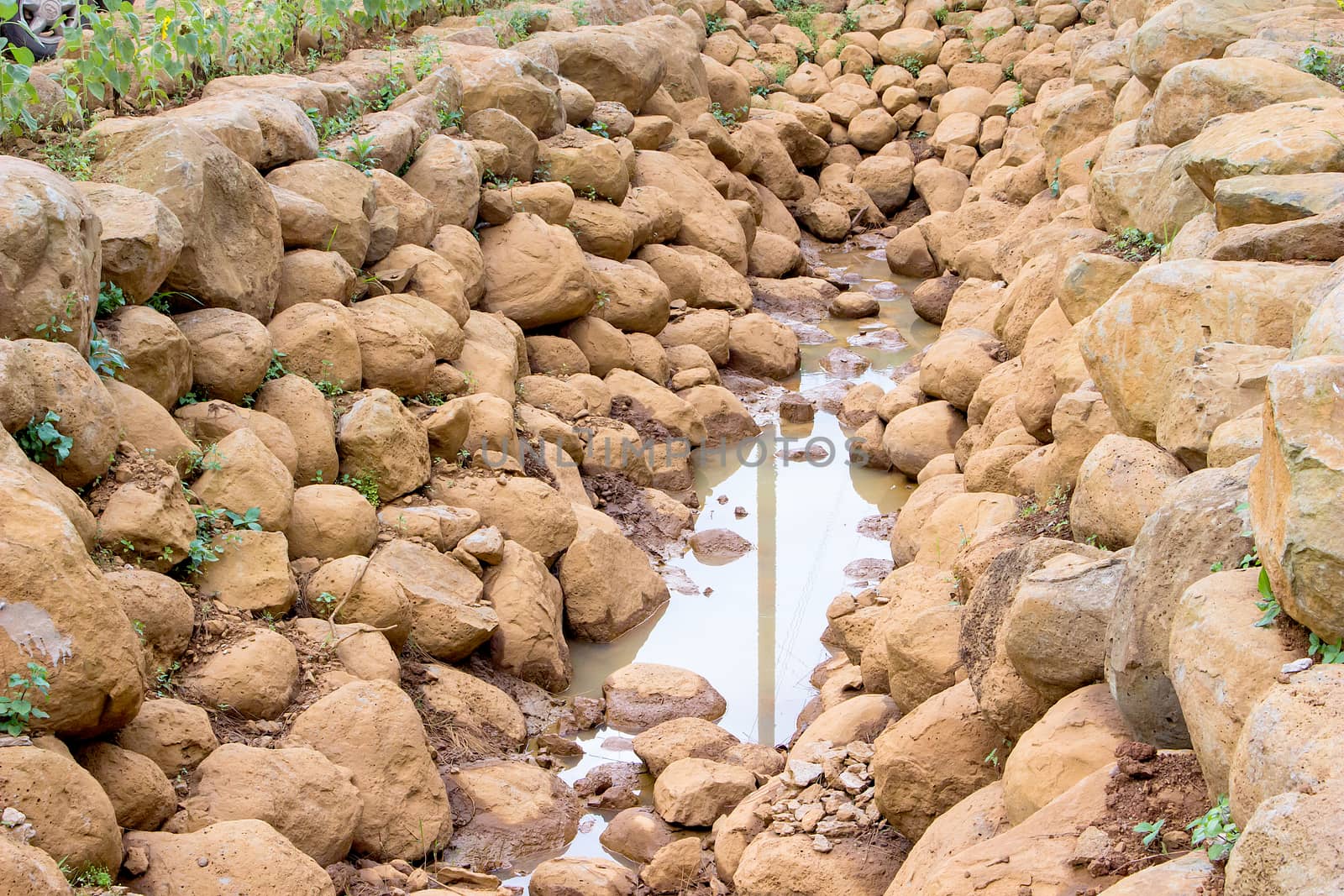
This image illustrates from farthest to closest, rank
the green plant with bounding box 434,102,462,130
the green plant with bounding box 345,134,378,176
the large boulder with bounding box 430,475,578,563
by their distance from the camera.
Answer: the green plant with bounding box 434,102,462,130, the green plant with bounding box 345,134,378,176, the large boulder with bounding box 430,475,578,563

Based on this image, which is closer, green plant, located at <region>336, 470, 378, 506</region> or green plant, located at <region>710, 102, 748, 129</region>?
green plant, located at <region>336, 470, 378, 506</region>

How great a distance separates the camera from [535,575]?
6.23 m

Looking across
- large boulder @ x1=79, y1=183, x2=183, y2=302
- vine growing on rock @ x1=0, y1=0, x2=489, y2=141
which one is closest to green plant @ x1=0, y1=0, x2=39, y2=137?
vine growing on rock @ x1=0, y1=0, x2=489, y2=141

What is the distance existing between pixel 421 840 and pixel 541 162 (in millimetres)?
5973

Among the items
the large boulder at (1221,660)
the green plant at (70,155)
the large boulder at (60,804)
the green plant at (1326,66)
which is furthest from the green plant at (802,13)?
the large boulder at (60,804)

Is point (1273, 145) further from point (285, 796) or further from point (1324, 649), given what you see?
point (285, 796)

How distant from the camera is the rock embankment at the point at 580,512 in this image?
3.37 meters

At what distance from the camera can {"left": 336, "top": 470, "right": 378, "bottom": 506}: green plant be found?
6074 mm

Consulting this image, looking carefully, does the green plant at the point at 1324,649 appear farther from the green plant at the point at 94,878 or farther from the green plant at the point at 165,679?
the green plant at the point at 165,679

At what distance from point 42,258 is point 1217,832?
167 inches

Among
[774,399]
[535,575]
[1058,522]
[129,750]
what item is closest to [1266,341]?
[1058,522]

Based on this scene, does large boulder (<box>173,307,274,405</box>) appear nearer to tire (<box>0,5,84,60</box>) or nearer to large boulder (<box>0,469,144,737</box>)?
large boulder (<box>0,469,144,737</box>)

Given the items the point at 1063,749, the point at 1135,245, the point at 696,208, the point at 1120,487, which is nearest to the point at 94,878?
the point at 1063,749

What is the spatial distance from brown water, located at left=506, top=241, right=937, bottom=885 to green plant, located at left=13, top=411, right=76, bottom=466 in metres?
2.20
